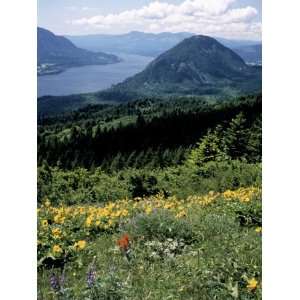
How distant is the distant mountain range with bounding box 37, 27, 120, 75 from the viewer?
4766 mm

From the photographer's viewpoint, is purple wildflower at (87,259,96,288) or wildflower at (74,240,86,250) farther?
wildflower at (74,240,86,250)

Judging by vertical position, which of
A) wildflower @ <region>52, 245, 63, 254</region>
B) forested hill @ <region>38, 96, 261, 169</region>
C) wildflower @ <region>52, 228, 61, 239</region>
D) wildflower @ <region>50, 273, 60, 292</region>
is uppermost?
forested hill @ <region>38, 96, 261, 169</region>

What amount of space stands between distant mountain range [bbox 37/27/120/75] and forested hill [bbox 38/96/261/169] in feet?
1.51

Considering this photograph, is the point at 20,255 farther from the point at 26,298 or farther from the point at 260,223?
the point at 260,223

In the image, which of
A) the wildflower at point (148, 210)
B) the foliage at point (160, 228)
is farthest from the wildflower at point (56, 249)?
the wildflower at point (148, 210)

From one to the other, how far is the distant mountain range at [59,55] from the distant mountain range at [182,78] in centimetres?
29

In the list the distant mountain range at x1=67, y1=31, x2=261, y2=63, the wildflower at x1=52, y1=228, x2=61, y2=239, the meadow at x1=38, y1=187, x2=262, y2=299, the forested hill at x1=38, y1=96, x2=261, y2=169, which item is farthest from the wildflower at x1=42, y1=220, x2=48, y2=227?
the distant mountain range at x1=67, y1=31, x2=261, y2=63

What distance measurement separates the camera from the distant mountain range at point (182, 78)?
4.91m

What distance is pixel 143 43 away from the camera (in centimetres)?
489

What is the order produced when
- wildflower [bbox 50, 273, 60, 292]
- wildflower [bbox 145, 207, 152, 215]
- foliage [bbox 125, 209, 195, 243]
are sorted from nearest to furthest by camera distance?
wildflower [bbox 50, 273, 60, 292], foliage [bbox 125, 209, 195, 243], wildflower [bbox 145, 207, 152, 215]

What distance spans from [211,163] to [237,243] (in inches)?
30.4

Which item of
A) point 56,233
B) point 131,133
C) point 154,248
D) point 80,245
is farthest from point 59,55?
point 154,248

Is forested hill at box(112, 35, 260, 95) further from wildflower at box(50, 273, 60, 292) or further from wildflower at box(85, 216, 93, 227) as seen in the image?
wildflower at box(50, 273, 60, 292)
